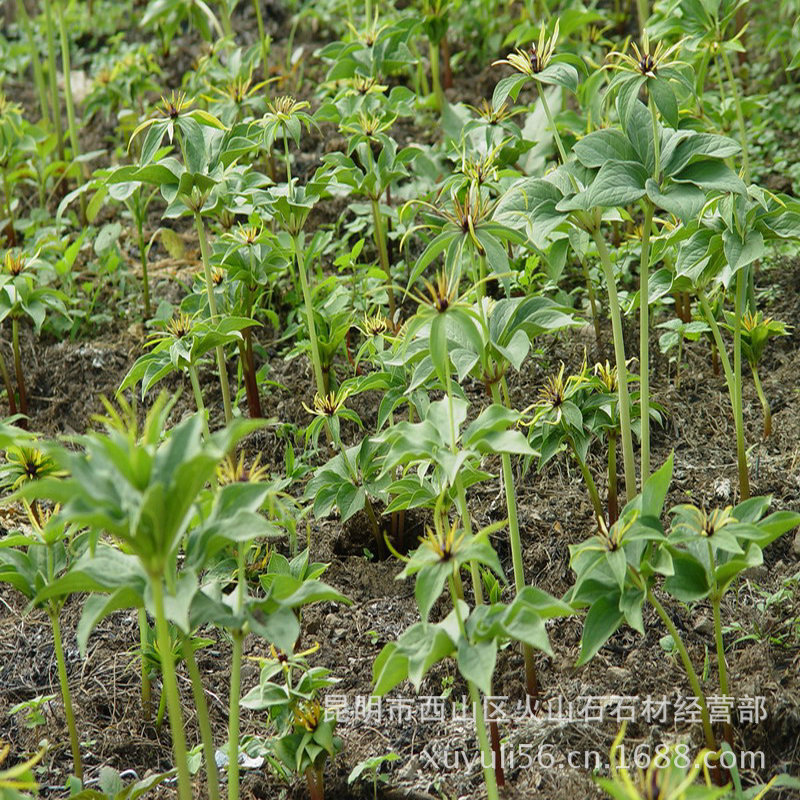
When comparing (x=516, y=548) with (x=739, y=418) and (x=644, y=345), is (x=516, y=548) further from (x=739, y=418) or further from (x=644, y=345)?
(x=739, y=418)

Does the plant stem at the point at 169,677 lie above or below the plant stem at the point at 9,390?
below

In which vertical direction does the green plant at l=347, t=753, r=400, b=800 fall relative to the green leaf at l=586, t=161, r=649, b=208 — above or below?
below

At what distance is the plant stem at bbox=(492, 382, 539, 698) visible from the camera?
76.1 inches

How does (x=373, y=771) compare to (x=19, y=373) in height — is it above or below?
below

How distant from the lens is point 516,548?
197 centimetres

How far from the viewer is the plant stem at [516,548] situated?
1933 mm

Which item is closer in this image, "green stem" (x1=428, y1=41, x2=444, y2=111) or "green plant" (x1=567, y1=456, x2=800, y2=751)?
"green plant" (x1=567, y1=456, x2=800, y2=751)

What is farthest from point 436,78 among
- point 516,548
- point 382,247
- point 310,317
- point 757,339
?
point 516,548

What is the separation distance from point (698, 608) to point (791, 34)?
7.89ft

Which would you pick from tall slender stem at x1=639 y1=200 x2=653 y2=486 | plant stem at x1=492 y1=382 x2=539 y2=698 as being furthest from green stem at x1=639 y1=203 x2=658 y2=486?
plant stem at x1=492 y1=382 x2=539 y2=698

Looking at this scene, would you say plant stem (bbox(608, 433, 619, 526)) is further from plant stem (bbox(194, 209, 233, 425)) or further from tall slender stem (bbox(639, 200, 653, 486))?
plant stem (bbox(194, 209, 233, 425))

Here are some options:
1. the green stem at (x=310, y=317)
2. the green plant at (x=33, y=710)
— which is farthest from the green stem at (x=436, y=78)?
the green plant at (x=33, y=710)

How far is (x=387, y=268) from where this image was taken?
10.3 ft

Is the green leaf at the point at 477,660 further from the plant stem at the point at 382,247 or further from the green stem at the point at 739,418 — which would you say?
the plant stem at the point at 382,247
